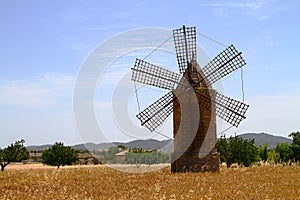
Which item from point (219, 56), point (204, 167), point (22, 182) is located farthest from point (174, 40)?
point (22, 182)

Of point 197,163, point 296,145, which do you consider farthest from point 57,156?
point 197,163

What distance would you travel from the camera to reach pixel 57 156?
68.5m

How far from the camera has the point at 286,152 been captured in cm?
5988

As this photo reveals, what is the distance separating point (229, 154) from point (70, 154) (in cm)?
3029

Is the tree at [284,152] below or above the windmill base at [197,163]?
above

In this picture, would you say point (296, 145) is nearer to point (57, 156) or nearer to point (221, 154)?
point (221, 154)

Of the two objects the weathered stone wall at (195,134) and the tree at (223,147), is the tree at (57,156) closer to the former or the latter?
the tree at (223,147)

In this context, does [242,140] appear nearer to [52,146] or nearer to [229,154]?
[229,154]

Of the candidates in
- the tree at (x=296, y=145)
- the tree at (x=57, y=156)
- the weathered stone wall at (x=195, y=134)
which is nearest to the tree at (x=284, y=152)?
the tree at (x=296, y=145)

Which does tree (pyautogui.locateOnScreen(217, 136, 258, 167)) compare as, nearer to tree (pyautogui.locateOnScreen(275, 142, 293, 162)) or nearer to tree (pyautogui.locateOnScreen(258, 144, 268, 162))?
tree (pyautogui.locateOnScreen(275, 142, 293, 162))

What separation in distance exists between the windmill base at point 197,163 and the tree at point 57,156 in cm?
4326

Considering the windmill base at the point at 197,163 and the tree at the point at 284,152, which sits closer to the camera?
the windmill base at the point at 197,163

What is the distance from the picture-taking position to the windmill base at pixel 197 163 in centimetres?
2661

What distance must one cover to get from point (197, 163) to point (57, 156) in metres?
44.9
